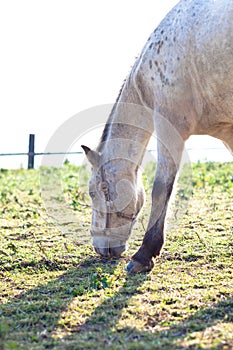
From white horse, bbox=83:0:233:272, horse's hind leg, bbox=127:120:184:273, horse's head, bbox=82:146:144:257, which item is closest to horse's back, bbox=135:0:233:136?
white horse, bbox=83:0:233:272

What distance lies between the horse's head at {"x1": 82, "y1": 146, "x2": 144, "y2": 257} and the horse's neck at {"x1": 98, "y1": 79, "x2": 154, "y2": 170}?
0.10 meters

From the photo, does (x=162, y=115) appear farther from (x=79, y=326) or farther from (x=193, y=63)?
(x=79, y=326)

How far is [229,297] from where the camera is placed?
395cm

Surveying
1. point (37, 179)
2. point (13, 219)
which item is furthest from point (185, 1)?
point (37, 179)

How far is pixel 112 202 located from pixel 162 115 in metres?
1.07

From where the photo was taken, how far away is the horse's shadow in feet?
10.1

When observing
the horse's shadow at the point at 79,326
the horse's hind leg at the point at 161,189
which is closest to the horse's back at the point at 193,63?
the horse's hind leg at the point at 161,189

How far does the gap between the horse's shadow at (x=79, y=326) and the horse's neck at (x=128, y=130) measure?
1.55m

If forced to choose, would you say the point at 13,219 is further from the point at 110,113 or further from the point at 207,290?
the point at 207,290

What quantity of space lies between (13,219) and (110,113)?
2.83 metres

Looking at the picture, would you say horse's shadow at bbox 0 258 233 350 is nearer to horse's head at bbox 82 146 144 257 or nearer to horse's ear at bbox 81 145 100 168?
horse's head at bbox 82 146 144 257

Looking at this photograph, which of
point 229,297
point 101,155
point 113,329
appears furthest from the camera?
point 101,155

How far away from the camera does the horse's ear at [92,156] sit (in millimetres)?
5504

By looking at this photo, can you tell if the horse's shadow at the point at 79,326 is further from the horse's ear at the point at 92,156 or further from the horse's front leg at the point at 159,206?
the horse's ear at the point at 92,156
